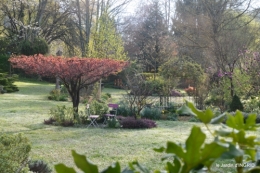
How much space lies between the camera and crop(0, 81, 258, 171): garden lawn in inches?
241

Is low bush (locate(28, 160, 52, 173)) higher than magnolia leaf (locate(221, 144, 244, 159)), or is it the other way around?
magnolia leaf (locate(221, 144, 244, 159))

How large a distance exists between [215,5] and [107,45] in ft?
23.3

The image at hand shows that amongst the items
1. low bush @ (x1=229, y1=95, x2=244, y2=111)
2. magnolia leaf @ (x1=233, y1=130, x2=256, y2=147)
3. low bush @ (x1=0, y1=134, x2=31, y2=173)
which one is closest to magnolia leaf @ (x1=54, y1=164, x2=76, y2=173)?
magnolia leaf @ (x1=233, y1=130, x2=256, y2=147)

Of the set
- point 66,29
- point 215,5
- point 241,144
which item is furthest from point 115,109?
point 66,29

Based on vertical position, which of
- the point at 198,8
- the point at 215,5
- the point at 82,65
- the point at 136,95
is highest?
the point at 198,8

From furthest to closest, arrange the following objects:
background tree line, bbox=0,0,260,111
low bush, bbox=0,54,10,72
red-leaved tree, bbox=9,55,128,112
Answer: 1. low bush, bbox=0,54,10,72
2. background tree line, bbox=0,0,260,111
3. red-leaved tree, bbox=9,55,128,112

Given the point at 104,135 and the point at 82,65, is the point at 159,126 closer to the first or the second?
the point at 104,135

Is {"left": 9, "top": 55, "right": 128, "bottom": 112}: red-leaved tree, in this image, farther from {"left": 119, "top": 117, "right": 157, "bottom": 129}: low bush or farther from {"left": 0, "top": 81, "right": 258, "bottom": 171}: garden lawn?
{"left": 119, "top": 117, "right": 157, "bottom": 129}: low bush

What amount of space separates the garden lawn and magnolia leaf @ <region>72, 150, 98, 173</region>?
3.91 m

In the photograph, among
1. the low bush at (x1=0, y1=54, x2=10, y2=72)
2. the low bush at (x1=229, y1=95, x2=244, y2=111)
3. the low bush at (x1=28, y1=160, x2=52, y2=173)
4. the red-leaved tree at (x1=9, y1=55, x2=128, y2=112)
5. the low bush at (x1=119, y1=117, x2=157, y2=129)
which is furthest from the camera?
the low bush at (x1=0, y1=54, x2=10, y2=72)

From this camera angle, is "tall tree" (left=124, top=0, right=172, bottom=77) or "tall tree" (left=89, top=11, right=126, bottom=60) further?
"tall tree" (left=124, top=0, right=172, bottom=77)

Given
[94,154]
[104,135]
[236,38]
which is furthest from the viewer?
[236,38]

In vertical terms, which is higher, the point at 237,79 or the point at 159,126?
the point at 237,79

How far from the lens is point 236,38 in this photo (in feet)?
54.3
